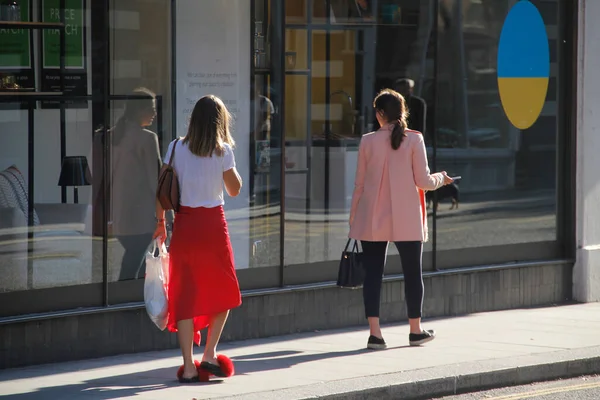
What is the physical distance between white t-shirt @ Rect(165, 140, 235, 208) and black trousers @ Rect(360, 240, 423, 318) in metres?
1.73

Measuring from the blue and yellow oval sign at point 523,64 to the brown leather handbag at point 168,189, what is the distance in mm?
4661

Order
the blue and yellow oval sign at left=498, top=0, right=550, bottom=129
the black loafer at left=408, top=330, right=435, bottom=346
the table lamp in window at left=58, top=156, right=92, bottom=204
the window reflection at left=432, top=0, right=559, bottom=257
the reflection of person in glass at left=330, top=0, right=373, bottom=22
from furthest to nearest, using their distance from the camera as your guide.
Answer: the blue and yellow oval sign at left=498, top=0, right=550, bottom=129
the window reflection at left=432, top=0, right=559, bottom=257
the reflection of person in glass at left=330, top=0, right=373, bottom=22
the black loafer at left=408, top=330, right=435, bottom=346
the table lamp in window at left=58, top=156, right=92, bottom=204

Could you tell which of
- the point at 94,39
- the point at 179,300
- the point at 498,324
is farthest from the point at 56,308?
the point at 498,324

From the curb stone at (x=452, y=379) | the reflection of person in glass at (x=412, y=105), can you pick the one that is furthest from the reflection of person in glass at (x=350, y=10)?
the curb stone at (x=452, y=379)

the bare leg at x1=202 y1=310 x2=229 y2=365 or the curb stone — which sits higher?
the bare leg at x1=202 y1=310 x2=229 y2=365

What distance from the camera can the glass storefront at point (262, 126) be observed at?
832 centimetres

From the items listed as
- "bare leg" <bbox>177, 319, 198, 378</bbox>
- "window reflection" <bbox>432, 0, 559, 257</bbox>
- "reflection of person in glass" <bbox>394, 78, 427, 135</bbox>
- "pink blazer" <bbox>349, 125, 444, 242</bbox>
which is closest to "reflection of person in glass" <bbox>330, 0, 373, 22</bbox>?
"reflection of person in glass" <bbox>394, 78, 427, 135</bbox>

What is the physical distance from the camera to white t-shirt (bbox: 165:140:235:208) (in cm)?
739

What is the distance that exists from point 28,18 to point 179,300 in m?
2.25

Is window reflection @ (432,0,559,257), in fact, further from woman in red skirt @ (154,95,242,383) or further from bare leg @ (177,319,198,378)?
bare leg @ (177,319,198,378)

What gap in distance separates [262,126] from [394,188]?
1.43 meters

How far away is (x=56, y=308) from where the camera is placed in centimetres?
831

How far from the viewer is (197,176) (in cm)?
739

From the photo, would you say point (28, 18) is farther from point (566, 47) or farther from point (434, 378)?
point (566, 47)
